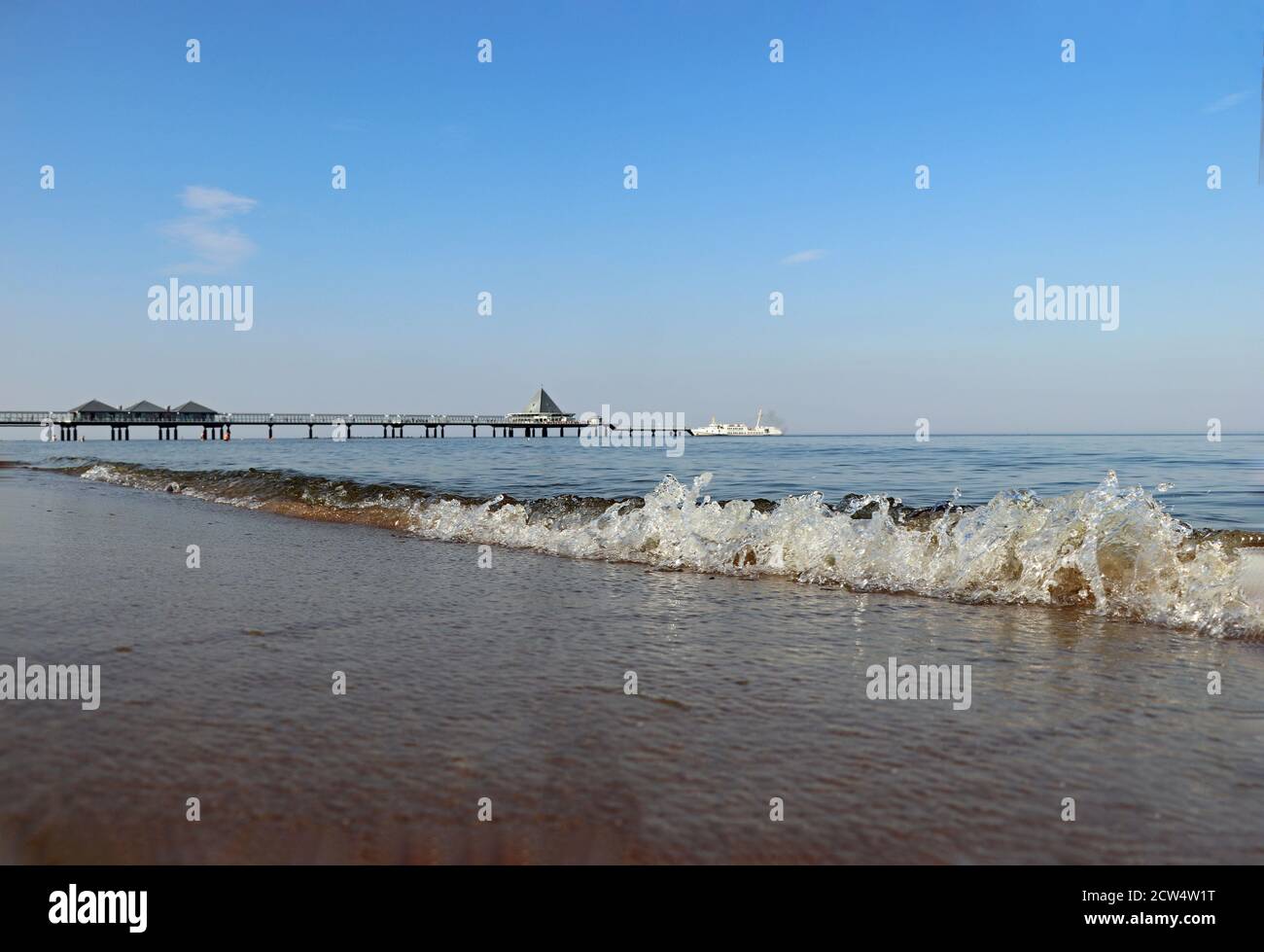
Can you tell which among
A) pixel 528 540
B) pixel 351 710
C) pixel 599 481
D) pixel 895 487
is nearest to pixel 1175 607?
pixel 351 710

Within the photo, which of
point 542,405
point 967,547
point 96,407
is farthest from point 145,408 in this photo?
A: point 967,547

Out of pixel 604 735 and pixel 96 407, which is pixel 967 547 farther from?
pixel 96 407

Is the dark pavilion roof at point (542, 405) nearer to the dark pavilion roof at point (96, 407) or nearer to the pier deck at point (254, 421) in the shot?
the pier deck at point (254, 421)

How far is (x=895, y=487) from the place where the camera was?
14.2 m

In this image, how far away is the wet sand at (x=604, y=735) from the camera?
206 centimetres

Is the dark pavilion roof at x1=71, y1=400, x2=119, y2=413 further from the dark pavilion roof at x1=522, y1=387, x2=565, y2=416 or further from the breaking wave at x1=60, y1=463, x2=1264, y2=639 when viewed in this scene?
the breaking wave at x1=60, y1=463, x2=1264, y2=639

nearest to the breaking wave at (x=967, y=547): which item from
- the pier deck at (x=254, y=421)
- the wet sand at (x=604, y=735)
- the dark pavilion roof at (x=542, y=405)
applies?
the wet sand at (x=604, y=735)

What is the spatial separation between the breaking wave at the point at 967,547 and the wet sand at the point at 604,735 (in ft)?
1.88

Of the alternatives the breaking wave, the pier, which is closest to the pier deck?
the pier

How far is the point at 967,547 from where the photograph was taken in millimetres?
6344

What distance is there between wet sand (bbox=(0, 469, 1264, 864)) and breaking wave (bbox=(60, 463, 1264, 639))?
22.6 inches

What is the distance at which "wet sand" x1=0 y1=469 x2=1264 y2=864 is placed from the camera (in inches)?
81.3
